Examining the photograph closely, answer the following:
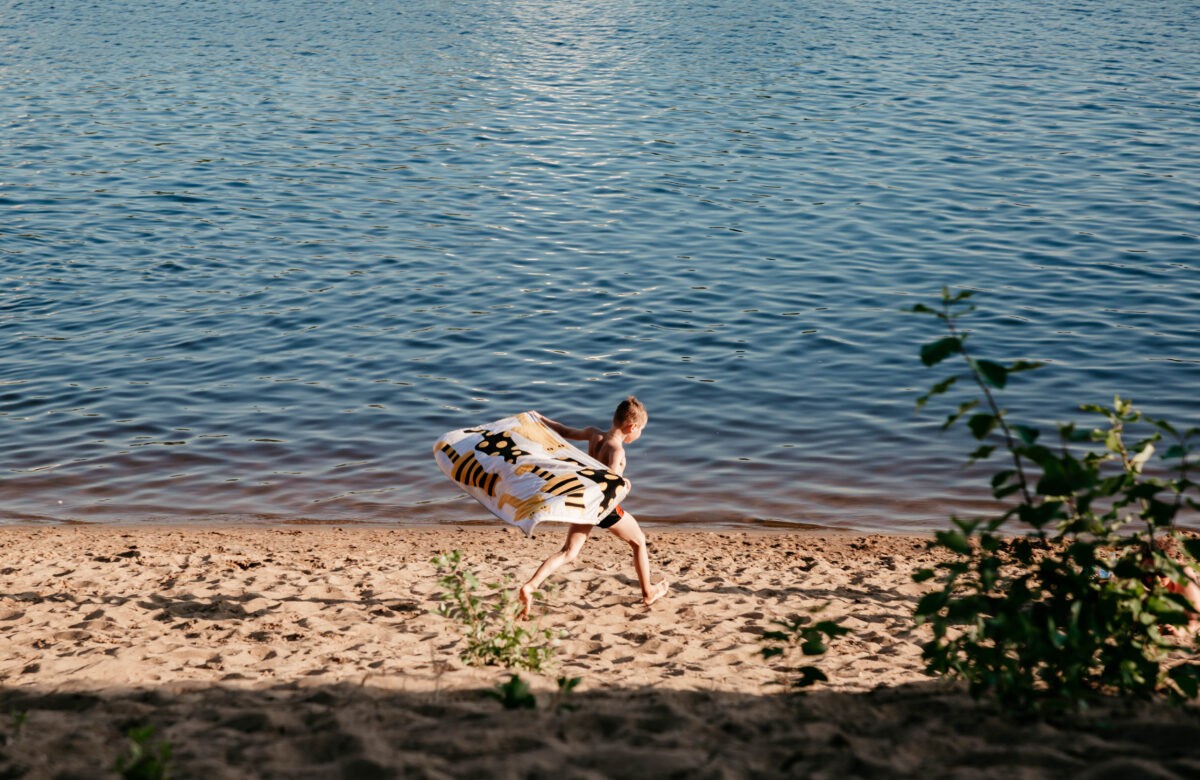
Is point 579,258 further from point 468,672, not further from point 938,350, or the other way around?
point 938,350

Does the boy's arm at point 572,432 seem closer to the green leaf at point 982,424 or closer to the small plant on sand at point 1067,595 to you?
the small plant on sand at point 1067,595

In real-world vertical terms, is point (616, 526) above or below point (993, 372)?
below

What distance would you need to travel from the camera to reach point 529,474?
Result: 750cm

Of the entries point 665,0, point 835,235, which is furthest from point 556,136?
point 665,0

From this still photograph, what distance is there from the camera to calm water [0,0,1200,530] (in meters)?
11.5

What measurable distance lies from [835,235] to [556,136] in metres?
8.52

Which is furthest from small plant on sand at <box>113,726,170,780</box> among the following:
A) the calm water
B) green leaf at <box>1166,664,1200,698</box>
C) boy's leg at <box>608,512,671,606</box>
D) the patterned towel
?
the calm water

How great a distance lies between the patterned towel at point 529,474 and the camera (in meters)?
7.34

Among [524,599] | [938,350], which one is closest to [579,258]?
[524,599]

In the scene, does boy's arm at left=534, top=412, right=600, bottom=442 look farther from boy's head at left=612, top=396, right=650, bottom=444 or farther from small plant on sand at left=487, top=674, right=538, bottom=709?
small plant on sand at left=487, top=674, right=538, bottom=709

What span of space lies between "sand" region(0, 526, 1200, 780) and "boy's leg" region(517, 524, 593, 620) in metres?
0.17

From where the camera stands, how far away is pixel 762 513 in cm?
1025

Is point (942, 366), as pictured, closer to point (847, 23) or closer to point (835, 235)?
point (835, 235)

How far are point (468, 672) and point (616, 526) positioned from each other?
1.97m
